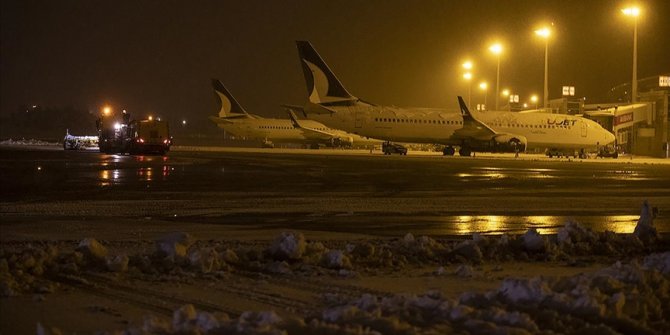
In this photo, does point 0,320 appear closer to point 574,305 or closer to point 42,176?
point 574,305

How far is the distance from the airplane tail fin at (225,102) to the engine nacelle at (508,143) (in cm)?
3424

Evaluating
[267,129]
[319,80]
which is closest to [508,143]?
[319,80]

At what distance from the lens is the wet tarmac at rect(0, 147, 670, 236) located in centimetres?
1456

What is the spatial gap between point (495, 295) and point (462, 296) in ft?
0.99

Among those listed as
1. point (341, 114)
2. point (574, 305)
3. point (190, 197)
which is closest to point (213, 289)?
point (574, 305)

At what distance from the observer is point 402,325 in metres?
6.38

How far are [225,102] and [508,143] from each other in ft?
117

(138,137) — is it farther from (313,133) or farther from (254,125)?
(254,125)

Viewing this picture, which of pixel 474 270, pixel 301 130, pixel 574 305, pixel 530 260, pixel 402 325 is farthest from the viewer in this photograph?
pixel 301 130

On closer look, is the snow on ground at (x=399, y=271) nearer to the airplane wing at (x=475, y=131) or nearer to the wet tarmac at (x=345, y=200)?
the wet tarmac at (x=345, y=200)

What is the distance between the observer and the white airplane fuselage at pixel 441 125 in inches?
2191

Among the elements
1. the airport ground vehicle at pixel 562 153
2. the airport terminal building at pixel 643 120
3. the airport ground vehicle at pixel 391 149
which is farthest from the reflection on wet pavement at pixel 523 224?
the airport terminal building at pixel 643 120

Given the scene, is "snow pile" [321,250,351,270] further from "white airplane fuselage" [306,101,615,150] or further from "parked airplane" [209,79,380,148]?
"parked airplane" [209,79,380,148]

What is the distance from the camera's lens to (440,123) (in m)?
57.2
